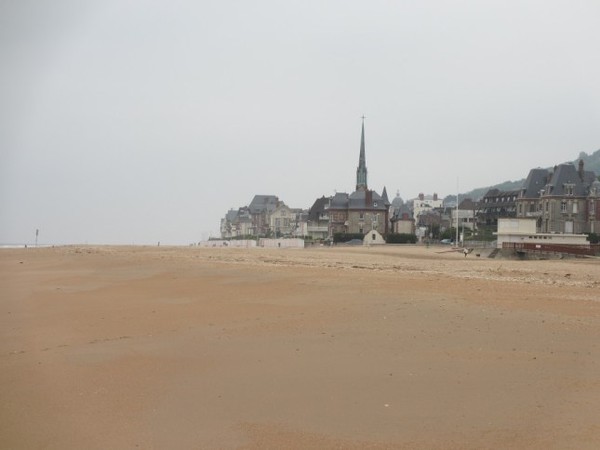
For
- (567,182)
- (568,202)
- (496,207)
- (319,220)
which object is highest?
(567,182)

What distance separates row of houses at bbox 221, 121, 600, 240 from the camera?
83562 mm

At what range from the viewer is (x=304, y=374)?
7.61 meters

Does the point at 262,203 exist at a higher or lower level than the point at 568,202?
higher

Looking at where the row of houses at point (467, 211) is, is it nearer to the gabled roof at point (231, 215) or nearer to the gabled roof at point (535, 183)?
the gabled roof at point (535, 183)

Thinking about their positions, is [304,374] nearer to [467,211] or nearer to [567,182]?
[567,182]

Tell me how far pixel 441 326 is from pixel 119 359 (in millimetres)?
5904

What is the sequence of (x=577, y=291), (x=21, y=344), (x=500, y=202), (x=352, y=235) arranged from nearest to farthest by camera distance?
1. (x=21, y=344)
2. (x=577, y=291)
3. (x=352, y=235)
4. (x=500, y=202)

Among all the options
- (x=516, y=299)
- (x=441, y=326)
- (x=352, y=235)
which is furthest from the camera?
(x=352, y=235)

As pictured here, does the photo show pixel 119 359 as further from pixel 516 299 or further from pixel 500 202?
pixel 500 202

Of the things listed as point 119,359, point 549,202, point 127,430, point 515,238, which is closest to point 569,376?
point 127,430

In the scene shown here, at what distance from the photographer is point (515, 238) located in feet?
193

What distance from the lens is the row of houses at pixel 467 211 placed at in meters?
83.6

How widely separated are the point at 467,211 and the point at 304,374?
130261mm

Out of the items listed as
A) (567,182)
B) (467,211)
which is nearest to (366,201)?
(567,182)
